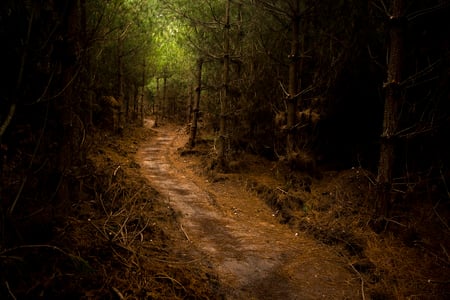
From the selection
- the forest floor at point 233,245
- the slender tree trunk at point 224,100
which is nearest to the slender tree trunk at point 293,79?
the forest floor at point 233,245

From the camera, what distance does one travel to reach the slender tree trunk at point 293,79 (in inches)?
382

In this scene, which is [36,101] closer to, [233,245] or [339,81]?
[233,245]

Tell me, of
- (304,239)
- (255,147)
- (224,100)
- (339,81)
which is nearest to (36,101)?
(304,239)

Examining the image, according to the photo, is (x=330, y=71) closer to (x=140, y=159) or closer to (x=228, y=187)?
(x=228, y=187)

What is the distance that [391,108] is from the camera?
21.0ft

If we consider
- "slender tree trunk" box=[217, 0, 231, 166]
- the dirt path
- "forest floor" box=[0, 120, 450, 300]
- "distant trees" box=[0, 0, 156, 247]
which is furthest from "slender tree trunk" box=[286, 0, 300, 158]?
"distant trees" box=[0, 0, 156, 247]

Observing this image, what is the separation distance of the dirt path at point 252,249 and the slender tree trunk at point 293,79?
2.14 metres

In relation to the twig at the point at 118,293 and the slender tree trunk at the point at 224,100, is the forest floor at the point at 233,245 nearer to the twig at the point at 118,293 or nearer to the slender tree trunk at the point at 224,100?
the twig at the point at 118,293

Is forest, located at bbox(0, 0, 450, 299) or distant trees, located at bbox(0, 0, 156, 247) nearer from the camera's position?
distant trees, located at bbox(0, 0, 156, 247)

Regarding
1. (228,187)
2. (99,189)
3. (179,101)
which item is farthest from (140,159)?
(179,101)

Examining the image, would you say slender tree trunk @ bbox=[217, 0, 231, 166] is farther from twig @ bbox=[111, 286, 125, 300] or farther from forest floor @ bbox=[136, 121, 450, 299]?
twig @ bbox=[111, 286, 125, 300]

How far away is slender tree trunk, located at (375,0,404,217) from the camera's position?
6.26 meters

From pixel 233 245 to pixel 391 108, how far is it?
13.4 feet

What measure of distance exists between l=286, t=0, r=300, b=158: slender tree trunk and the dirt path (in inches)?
84.1
